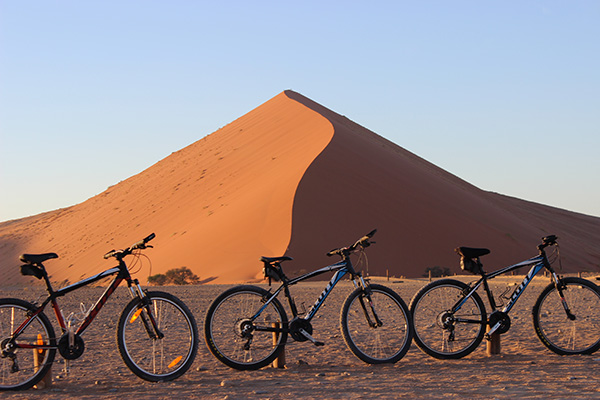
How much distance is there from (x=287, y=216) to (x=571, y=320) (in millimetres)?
26230

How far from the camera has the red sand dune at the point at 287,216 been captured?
105 feet

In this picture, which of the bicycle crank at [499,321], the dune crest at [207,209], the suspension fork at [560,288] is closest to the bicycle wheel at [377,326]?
the bicycle crank at [499,321]

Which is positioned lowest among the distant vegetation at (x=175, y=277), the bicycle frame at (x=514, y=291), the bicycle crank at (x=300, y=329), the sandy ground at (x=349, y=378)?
the sandy ground at (x=349, y=378)

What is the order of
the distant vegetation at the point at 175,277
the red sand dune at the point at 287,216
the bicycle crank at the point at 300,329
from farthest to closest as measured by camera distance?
the red sand dune at the point at 287,216
the distant vegetation at the point at 175,277
the bicycle crank at the point at 300,329

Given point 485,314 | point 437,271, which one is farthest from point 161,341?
point 437,271

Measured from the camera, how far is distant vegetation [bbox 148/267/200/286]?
2956cm

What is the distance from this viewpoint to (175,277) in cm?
2989

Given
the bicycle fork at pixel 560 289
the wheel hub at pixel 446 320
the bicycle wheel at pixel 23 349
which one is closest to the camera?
the bicycle wheel at pixel 23 349

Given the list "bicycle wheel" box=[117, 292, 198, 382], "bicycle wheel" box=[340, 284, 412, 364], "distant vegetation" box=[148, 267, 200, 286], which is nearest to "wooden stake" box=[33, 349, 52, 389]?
"bicycle wheel" box=[117, 292, 198, 382]

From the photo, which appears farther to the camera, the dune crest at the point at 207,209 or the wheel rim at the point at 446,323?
the dune crest at the point at 207,209

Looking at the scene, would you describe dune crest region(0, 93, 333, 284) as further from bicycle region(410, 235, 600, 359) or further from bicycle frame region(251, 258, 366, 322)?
bicycle frame region(251, 258, 366, 322)

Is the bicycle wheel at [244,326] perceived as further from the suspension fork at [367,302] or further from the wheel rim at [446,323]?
the wheel rim at [446,323]

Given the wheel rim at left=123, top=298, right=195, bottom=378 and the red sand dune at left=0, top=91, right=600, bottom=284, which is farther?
the red sand dune at left=0, top=91, right=600, bottom=284

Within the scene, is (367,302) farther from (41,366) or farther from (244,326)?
(41,366)
